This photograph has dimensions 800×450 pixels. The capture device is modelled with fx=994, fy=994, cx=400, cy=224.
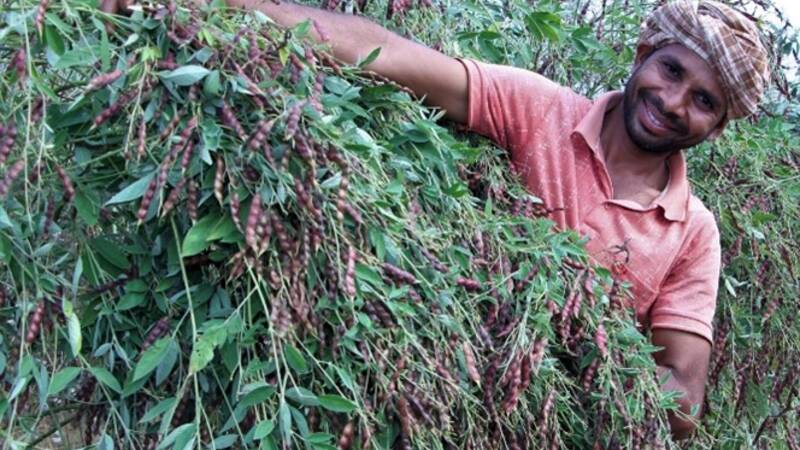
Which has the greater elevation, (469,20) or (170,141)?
(170,141)

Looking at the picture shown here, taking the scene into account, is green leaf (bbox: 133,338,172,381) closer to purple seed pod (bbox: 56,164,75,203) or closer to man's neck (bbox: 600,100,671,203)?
purple seed pod (bbox: 56,164,75,203)

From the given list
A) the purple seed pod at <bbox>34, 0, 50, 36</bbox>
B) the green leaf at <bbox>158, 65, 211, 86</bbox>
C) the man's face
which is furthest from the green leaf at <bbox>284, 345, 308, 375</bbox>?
the man's face

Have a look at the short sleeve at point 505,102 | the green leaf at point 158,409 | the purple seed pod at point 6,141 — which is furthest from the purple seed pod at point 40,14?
the short sleeve at point 505,102

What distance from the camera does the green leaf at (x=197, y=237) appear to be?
113 centimetres

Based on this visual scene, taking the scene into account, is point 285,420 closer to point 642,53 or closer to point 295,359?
point 295,359

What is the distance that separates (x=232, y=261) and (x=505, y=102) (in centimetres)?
79

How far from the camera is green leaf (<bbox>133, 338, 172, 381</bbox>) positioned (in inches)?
44.9

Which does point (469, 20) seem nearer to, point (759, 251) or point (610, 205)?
point (610, 205)

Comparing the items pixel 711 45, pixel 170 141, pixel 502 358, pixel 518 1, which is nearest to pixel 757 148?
pixel 711 45

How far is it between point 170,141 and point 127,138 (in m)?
0.05

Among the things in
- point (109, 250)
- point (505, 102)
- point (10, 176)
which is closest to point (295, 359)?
point (109, 250)

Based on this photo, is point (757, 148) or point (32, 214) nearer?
point (32, 214)

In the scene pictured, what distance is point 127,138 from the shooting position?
1.10 metres

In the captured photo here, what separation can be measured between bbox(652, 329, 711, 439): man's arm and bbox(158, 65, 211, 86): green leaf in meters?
1.09
